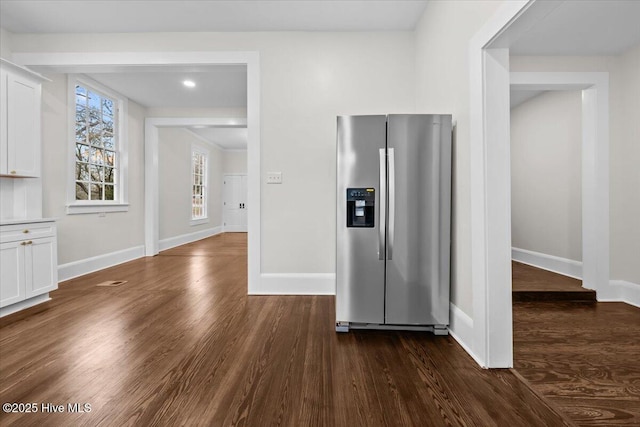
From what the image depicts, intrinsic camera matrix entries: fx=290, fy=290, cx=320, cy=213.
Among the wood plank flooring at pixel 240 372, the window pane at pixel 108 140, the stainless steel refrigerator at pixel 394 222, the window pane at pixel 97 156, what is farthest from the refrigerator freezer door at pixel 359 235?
the window pane at pixel 108 140

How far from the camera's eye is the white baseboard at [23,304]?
2585 mm

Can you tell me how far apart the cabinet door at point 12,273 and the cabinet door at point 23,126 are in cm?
77

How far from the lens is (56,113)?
3764 millimetres

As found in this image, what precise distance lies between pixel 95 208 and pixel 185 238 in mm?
2910

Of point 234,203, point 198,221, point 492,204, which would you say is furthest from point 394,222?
point 234,203

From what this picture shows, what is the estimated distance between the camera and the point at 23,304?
2.75m

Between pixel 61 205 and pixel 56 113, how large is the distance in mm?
1196

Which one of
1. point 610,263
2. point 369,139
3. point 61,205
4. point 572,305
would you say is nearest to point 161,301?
point 61,205

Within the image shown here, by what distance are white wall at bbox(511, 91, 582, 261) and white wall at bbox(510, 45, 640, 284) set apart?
24.5 inches

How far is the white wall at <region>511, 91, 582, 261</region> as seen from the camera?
Answer: 3861mm

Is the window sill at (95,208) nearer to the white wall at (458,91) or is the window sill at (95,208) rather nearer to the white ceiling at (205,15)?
the white ceiling at (205,15)

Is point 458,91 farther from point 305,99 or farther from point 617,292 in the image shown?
point 617,292

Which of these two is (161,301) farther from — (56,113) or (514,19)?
(514,19)

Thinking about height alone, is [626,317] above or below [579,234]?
below
